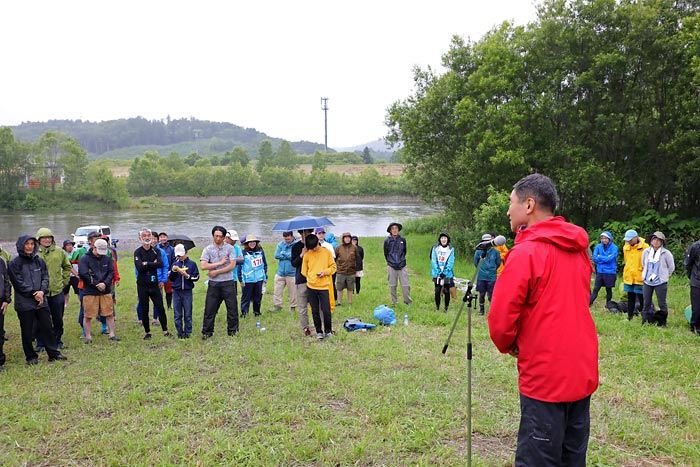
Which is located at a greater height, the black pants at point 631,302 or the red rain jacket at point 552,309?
the red rain jacket at point 552,309

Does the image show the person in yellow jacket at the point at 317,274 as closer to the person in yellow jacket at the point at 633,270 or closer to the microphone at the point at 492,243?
the microphone at the point at 492,243

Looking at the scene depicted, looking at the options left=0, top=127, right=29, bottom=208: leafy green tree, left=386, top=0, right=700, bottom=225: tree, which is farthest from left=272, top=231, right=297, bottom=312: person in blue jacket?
left=0, top=127, right=29, bottom=208: leafy green tree

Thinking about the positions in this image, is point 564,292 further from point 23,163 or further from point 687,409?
point 23,163

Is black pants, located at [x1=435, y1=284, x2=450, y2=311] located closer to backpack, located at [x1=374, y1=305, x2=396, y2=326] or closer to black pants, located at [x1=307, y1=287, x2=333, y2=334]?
backpack, located at [x1=374, y1=305, x2=396, y2=326]

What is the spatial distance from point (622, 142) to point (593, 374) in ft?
64.6

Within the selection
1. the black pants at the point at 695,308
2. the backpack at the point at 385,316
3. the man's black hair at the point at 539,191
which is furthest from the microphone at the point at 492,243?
the black pants at the point at 695,308

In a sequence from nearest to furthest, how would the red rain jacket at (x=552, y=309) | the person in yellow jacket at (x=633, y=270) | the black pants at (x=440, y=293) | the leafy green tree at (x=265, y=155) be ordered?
the red rain jacket at (x=552, y=309) → the person in yellow jacket at (x=633, y=270) → the black pants at (x=440, y=293) → the leafy green tree at (x=265, y=155)

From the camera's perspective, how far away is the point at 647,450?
4.38 meters

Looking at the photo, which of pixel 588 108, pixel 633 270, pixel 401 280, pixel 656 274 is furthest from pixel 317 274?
pixel 588 108

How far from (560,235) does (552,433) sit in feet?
3.59

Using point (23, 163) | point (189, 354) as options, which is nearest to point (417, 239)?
point (189, 354)

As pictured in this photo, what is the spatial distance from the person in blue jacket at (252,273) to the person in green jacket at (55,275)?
3156 mm

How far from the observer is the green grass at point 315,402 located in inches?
173

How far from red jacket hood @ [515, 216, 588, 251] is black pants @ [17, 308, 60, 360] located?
741 cm
